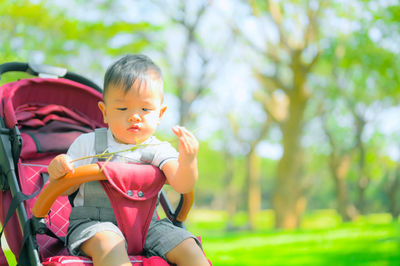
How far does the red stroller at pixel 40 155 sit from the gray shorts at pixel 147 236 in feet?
0.26

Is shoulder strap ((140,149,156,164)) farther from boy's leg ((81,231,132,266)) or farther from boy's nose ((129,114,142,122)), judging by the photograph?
boy's leg ((81,231,132,266))

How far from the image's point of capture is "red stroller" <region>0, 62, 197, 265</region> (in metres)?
1.96

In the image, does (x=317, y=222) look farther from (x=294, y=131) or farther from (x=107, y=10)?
(x=107, y=10)

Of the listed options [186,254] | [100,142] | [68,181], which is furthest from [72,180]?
[186,254]

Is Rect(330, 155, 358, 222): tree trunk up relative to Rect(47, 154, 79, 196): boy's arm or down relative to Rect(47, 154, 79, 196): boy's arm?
down

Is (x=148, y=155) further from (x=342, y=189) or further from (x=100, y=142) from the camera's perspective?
(x=342, y=189)

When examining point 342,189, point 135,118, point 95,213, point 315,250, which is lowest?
point 342,189

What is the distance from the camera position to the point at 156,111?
6.57 ft

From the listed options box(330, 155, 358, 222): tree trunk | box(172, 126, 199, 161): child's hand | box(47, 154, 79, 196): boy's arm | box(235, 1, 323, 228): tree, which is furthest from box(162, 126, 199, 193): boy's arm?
box(330, 155, 358, 222): tree trunk

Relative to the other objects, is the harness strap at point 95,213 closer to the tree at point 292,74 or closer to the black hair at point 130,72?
the black hair at point 130,72

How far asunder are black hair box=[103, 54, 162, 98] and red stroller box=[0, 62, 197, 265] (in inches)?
15.1

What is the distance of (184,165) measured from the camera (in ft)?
5.99

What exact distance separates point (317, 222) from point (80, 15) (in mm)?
21307

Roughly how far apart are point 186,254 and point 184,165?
368mm
